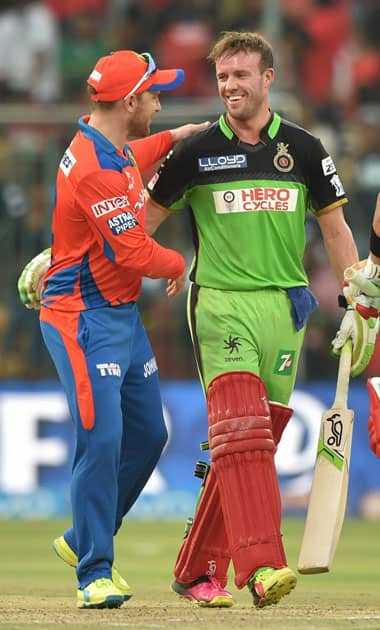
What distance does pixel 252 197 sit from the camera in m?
7.13

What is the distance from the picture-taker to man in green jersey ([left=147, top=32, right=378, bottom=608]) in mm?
6965

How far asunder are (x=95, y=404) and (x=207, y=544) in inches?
40.2

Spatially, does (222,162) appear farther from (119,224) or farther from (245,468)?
(245,468)

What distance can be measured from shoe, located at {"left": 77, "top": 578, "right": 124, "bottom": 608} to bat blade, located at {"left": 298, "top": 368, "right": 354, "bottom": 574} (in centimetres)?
84

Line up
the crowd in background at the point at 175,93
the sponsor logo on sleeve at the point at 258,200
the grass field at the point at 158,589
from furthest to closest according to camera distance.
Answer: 1. the crowd in background at the point at 175,93
2. the sponsor logo on sleeve at the point at 258,200
3. the grass field at the point at 158,589

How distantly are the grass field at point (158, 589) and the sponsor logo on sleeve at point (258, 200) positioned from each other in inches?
72.7

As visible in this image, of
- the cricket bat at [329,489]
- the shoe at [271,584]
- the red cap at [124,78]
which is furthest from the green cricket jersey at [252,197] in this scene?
the shoe at [271,584]

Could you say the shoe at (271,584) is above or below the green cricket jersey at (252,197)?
below

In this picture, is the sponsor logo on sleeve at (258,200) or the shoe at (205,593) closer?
the sponsor logo on sleeve at (258,200)

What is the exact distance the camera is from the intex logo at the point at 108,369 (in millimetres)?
6914

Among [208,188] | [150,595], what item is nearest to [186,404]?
[150,595]

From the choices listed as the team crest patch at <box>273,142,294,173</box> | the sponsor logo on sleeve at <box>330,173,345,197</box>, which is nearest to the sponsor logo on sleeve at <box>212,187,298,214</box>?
the team crest patch at <box>273,142,294,173</box>

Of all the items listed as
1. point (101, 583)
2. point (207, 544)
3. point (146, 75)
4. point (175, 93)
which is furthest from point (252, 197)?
point (175, 93)

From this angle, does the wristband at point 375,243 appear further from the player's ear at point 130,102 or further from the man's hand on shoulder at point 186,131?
the player's ear at point 130,102
